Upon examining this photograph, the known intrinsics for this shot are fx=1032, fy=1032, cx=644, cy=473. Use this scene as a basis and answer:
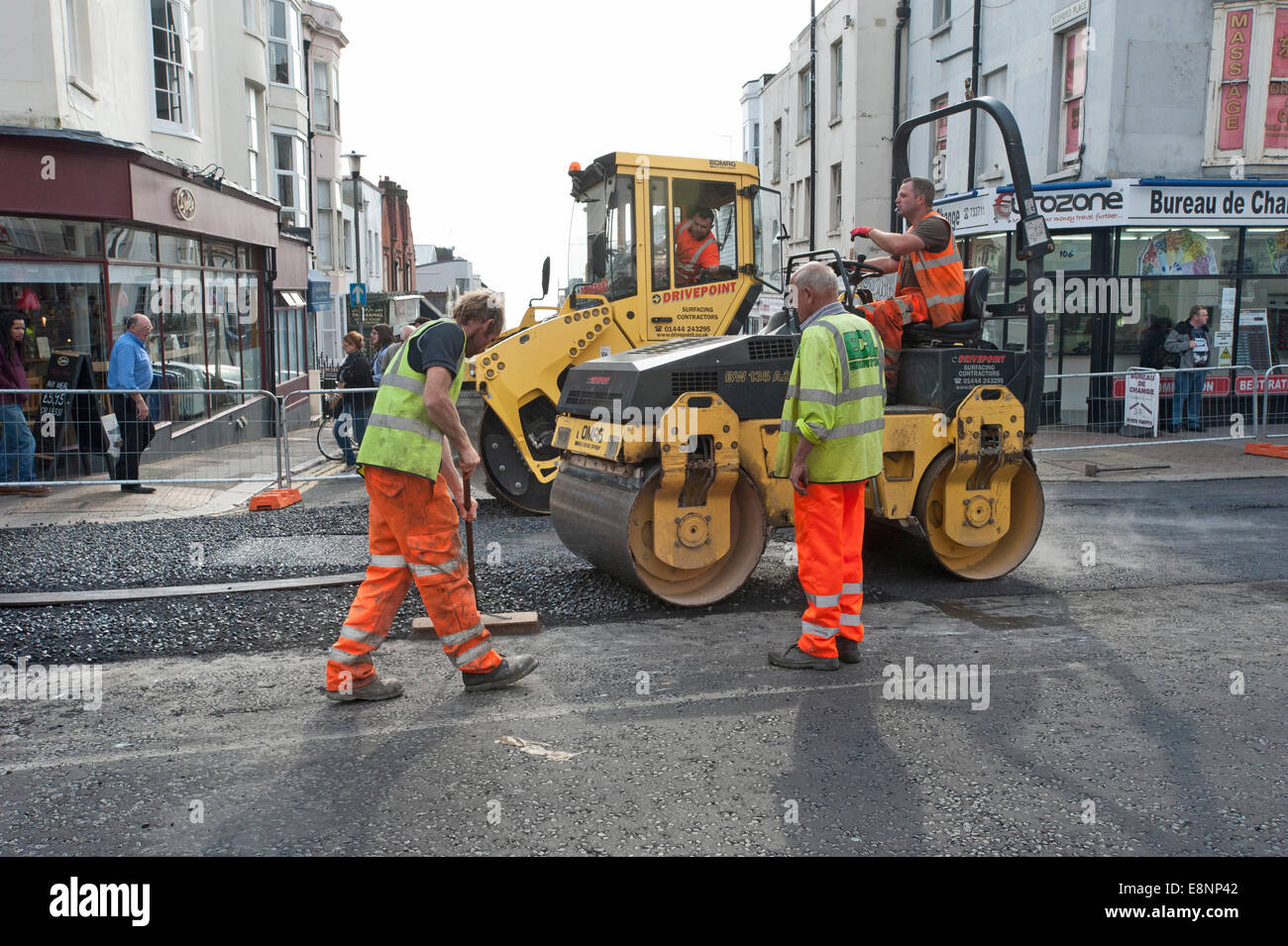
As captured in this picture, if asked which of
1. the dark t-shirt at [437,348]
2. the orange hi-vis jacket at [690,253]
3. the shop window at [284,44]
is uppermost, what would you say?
the shop window at [284,44]

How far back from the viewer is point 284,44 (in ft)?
94.2

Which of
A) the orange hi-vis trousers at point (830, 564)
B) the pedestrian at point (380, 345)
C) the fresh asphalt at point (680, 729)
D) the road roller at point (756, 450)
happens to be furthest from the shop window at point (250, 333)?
the orange hi-vis trousers at point (830, 564)

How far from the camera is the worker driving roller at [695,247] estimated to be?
31.6ft

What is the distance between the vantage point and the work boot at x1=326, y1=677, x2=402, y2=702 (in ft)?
15.1

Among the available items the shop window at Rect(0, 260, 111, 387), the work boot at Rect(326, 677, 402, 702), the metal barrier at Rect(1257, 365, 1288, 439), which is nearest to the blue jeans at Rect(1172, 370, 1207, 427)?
the metal barrier at Rect(1257, 365, 1288, 439)

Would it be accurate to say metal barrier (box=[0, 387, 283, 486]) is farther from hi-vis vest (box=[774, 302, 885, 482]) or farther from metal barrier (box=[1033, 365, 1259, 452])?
metal barrier (box=[1033, 365, 1259, 452])

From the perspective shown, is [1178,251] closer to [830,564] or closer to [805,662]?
[830,564]

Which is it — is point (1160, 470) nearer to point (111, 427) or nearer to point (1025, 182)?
point (1025, 182)

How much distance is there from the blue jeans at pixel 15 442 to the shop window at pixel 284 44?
21.0 metres

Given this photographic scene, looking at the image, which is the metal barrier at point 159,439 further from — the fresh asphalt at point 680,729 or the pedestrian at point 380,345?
the fresh asphalt at point 680,729

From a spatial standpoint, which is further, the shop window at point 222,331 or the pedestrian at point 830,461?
the shop window at point 222,331

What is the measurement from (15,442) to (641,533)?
7603mm

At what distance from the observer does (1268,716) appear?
4301mm

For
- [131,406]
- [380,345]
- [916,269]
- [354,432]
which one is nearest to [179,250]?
[380,345]
